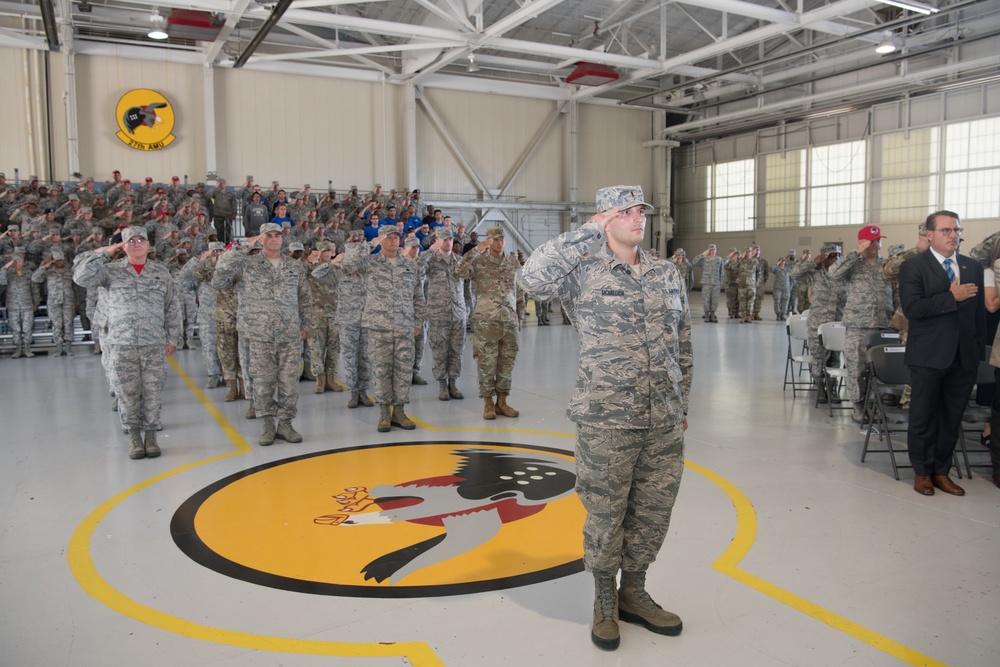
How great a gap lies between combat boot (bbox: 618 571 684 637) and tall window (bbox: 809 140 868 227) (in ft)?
80.8

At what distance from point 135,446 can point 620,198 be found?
16.1 ft

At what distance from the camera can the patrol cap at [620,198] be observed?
2.81 metres

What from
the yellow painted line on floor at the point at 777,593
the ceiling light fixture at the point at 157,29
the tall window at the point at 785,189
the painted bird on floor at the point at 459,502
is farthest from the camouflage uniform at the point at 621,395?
the tall window at the point at 785,189

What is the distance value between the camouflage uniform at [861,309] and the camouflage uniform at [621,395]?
173 inches

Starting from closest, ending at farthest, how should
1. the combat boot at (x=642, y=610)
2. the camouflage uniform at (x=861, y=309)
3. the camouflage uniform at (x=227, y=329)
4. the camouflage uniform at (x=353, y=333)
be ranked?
the combat boot at (x=642, y=610)
the camouflage uniform at (x=861, y=309)
the camouflage uniform at (x=353, y=333)
the camouflage uniform at (x=227, y=329)

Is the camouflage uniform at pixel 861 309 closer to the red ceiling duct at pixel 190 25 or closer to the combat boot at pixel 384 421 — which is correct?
the combat boot at pixel 384 421

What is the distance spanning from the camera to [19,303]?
486 inches

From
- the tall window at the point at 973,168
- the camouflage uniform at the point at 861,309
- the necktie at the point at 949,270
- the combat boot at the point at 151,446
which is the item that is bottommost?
the combat boot at the point at 151,446

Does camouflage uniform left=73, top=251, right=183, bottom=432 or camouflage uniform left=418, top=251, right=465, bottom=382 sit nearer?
camouflage uniform left=73, top=251, right=183, bottom=432

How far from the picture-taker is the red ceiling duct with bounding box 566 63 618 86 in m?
21.4

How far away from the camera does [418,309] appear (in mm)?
8664

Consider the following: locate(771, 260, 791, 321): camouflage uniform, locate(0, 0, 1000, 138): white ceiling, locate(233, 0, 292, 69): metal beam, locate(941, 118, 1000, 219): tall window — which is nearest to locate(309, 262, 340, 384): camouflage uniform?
locate(233, 0, 292, 69): metal beam

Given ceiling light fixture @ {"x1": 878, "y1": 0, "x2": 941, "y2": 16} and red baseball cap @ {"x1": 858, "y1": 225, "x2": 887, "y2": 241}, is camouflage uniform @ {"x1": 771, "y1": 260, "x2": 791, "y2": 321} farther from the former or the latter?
red baseball cap @ {"x1": 858, "y1": 225, "x2": 887, "y2": 241}

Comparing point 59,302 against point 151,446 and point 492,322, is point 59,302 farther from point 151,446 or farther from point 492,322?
point 492,322
